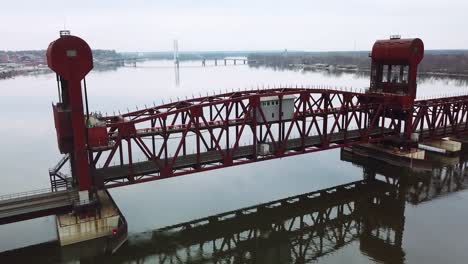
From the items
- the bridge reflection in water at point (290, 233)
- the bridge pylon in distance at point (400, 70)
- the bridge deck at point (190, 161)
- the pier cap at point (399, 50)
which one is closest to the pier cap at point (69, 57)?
the bridge deck at point (190, 161)

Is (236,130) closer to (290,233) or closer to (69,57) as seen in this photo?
(290,233)

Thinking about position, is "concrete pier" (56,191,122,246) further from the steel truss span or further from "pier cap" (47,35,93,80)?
"pier cap" (47,35,93,80)

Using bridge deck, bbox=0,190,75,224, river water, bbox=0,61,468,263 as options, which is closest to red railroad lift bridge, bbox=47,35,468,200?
bridge deck, bbox=0,190,75,224

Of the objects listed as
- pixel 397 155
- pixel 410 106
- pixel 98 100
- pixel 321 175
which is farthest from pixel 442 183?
pixel 98 100

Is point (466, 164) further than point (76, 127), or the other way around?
point (466, 164)

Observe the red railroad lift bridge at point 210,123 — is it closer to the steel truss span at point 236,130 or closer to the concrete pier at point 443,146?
the steel truss span at point 236,130

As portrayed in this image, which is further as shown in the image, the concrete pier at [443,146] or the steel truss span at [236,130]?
the concrete pier at [443,146]

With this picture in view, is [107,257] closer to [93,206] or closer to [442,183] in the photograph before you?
[93,206]
